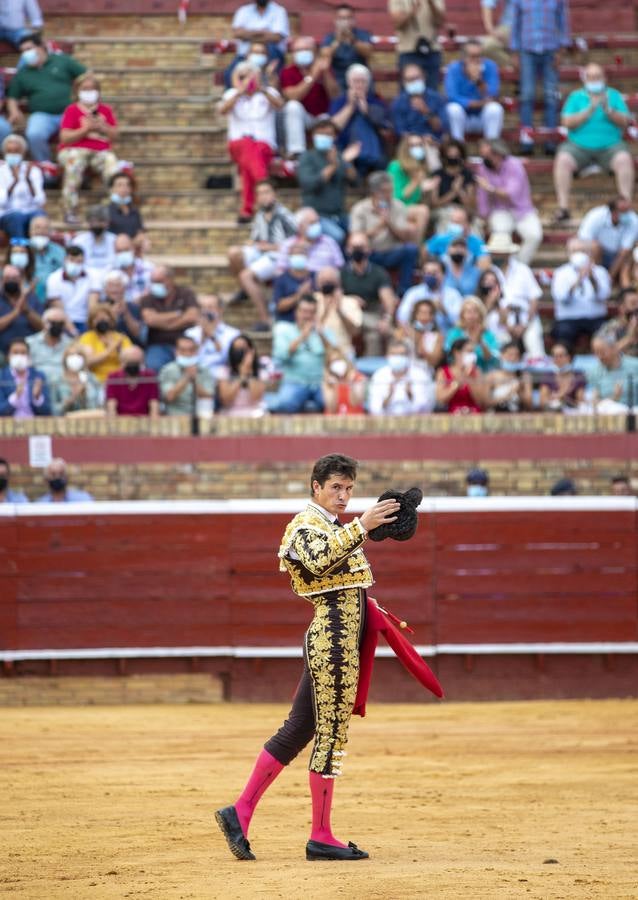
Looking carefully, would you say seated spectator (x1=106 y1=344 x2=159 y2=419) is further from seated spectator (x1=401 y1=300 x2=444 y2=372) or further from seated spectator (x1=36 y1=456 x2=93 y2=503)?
seated spectator (x1=401 y1=300 x2=444 y2=372)

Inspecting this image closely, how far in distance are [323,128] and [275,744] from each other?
28.6 ft

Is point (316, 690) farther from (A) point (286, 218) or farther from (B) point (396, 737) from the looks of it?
(A) point (286, 218)

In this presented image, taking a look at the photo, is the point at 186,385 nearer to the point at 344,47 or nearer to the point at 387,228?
the point at 387,228

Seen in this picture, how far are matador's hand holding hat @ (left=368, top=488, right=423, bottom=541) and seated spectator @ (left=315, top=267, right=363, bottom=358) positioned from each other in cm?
666

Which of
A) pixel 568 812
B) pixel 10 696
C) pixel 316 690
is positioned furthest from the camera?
pixel 10 696

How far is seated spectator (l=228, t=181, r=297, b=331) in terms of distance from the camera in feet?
45.0

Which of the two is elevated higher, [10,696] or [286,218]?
[286,218]

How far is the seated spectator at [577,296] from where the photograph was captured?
13.5 metres

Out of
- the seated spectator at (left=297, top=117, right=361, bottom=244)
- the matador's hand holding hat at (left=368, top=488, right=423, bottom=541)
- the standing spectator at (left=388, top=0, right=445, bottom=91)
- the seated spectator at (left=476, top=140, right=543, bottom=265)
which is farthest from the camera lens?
the standing spectator at (left=388, top=0, right=445, bottom=91)

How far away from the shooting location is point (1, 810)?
764 centimetres

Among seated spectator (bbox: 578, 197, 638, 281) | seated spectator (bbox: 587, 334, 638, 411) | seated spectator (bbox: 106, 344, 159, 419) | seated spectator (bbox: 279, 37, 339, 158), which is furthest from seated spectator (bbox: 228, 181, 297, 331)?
seated spectator (bbox: 587, 334, 638, 411)

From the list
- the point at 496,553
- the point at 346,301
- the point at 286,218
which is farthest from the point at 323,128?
the point at 496,553

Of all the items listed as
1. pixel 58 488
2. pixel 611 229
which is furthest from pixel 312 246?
pixel 58 488

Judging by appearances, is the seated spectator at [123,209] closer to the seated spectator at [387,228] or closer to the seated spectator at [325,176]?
the seated spectator at [325,176]
